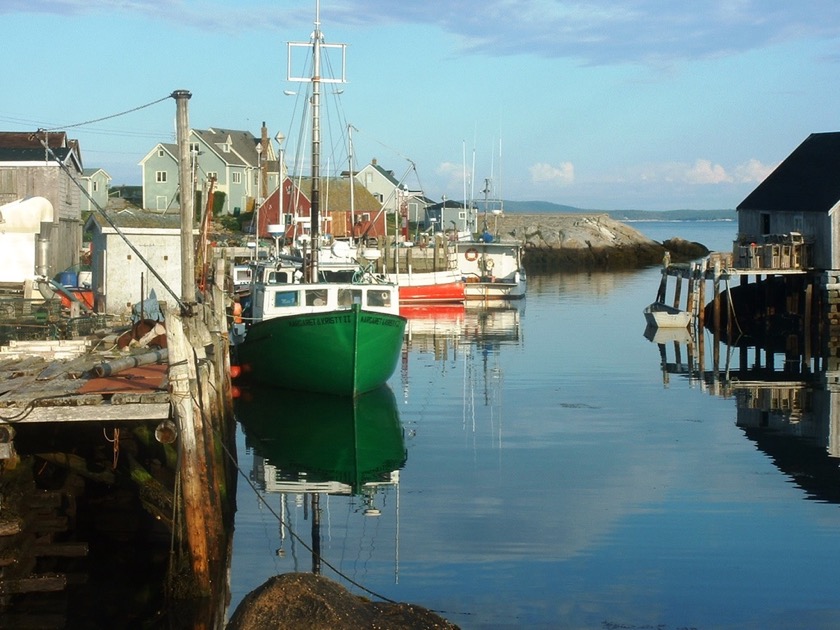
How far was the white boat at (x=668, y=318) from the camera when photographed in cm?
4553

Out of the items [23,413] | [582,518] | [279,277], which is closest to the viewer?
[23,413]

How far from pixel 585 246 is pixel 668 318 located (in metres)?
63.6

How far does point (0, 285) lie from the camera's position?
2808 centimetres

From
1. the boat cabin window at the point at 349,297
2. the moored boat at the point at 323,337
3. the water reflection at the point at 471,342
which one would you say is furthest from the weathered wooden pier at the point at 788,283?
the boat cabin window at the point at 349,297

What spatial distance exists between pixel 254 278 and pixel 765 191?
23.3m

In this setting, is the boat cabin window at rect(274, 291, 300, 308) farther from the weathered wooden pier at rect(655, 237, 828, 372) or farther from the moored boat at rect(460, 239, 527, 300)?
the moored boat at rect(460, 239, 527, 300)

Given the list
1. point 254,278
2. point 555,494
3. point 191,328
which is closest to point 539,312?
point 254,278

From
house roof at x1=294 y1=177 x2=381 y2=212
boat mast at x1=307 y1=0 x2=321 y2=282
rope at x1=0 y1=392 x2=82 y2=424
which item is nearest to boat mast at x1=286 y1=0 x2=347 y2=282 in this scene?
boat mast at x1=307 y1=0 x2=321 y2=282

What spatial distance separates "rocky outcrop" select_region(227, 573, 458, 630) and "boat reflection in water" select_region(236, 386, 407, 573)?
4.52m

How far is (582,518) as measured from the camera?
17.0 m

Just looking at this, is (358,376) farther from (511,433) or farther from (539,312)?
(539,312)

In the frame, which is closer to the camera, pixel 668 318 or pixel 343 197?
pixel 668 318

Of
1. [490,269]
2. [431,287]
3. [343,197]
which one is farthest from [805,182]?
A: [343,197]

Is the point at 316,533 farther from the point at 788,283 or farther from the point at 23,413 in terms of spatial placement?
the point at 788,283
